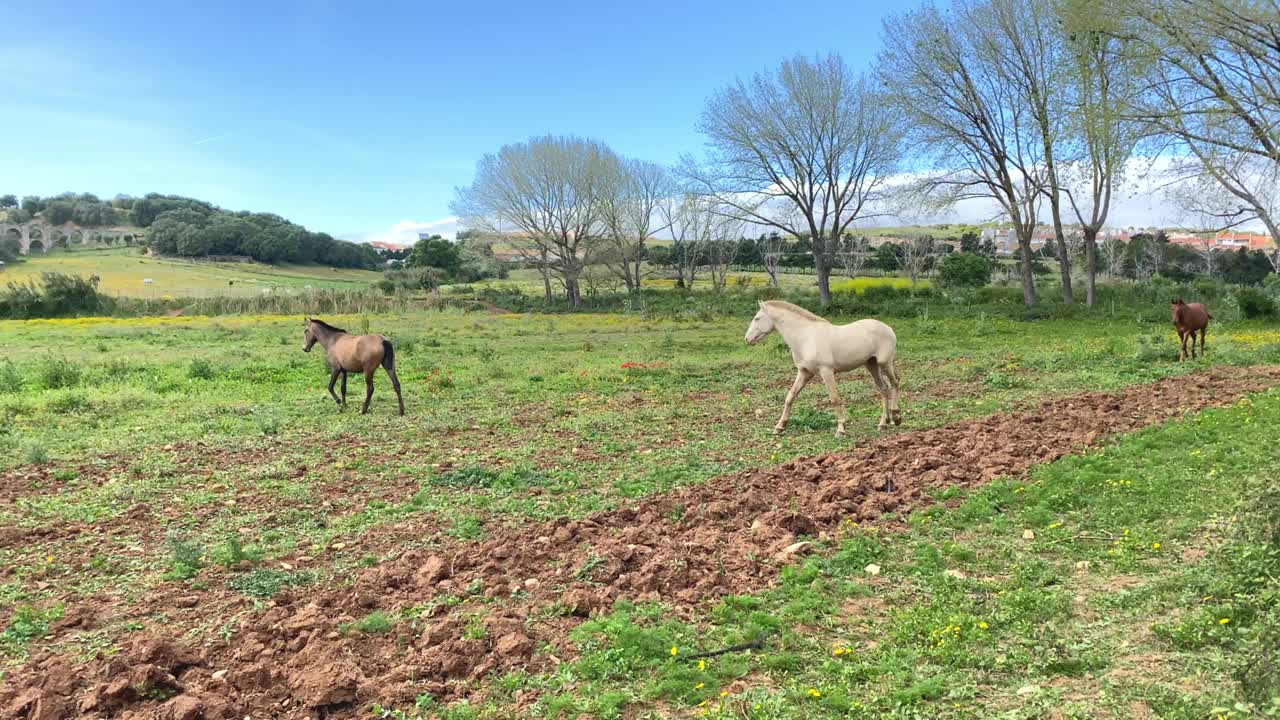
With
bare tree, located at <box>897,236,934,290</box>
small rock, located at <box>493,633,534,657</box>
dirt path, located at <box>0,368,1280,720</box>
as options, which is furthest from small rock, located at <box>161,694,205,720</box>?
bare tree, located at <box>897,236,934,290</box>

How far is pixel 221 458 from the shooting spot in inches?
385

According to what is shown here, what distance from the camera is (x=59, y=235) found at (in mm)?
92938

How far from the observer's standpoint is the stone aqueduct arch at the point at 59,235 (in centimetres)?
8388

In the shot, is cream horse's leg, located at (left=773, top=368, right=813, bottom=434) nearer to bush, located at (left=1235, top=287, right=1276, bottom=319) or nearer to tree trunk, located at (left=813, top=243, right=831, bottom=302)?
bush, located at (left=1235, top=287, right=1276, bottom=319)

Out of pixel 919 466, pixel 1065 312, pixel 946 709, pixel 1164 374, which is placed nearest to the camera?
pixel 946 709

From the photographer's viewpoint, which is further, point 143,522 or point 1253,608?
point 143,522

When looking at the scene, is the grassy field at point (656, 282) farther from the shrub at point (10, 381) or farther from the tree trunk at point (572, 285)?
the shrub at point (10, 381)

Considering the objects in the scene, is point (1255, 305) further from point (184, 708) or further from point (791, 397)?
point (184, 708)

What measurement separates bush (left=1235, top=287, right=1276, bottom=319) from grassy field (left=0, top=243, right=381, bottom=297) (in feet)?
192

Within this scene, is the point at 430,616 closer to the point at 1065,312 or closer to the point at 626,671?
the point at 626,671

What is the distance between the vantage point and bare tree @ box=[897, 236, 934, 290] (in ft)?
230

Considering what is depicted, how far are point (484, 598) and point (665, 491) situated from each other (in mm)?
3011

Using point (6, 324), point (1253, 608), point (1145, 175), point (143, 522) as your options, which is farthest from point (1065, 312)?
point (6, 324)

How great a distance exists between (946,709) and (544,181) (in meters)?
62.2
